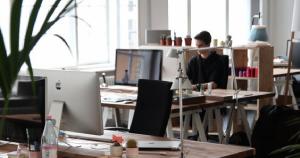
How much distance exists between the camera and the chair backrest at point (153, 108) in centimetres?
371

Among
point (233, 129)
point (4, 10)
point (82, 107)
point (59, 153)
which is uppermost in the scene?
point (4, 10)

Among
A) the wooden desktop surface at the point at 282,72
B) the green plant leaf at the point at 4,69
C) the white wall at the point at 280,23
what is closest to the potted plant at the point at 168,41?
the wooden desktop surface at the point at 282,72

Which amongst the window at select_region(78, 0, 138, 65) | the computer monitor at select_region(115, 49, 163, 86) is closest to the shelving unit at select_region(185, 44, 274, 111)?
the window at select_region(78, 0, 138, 65)

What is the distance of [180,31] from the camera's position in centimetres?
912

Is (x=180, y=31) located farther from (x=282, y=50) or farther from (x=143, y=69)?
(x=143, y=69)

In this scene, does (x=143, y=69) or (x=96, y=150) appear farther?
(x=143, y=69)

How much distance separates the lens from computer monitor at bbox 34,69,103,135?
2943 mm

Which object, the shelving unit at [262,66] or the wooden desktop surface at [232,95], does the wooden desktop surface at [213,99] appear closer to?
the wooden desktop surface at [232,95]

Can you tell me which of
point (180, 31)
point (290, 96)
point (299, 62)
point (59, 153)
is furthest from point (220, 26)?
point (59, 153)

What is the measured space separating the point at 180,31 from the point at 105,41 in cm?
165

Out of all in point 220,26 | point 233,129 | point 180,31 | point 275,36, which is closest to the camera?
point 233,129

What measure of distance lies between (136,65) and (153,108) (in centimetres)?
151

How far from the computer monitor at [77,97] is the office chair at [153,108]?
2.55ft

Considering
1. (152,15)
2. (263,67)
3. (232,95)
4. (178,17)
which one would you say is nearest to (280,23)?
(178,17)
